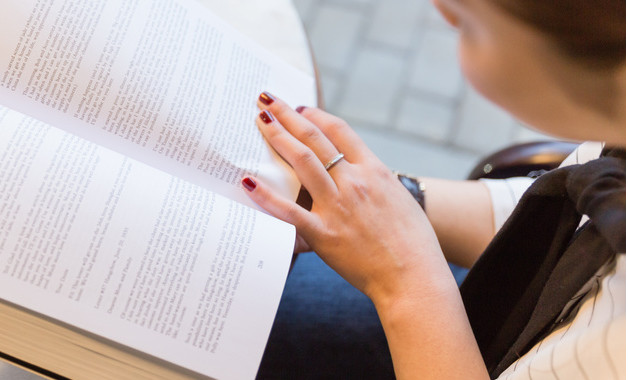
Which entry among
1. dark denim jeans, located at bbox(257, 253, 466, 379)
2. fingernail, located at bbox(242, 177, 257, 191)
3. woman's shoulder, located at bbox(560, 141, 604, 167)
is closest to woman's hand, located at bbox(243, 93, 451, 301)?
fingernail, located at bbox(242, 177, 257, 191)

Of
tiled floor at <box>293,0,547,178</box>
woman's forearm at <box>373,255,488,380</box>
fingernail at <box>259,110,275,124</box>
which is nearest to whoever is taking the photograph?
woman's forearm at <box>373,255,488,380</box>

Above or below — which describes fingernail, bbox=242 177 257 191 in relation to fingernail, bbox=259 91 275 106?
below

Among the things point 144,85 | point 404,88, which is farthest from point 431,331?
point 404,88

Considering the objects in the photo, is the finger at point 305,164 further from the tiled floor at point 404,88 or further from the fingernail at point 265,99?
the tiled floor at point 404,88

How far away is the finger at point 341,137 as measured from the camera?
75 centimetres

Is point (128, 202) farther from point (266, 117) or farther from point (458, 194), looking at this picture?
point (458, 194)

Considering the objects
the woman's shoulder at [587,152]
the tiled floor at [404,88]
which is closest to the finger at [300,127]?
the woman's shoulder at [587,152]

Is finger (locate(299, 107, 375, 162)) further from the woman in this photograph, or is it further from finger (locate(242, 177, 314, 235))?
finger (locate(242, 177, 314, 235))

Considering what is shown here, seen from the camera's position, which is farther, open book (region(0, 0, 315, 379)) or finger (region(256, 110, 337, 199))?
finger (region(256, 110, 337, 199))

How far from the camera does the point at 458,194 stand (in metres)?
0.83

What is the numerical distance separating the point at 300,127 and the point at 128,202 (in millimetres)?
239

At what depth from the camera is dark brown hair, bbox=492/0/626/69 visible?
0.40 metres

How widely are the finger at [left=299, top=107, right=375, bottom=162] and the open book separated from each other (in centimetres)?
9

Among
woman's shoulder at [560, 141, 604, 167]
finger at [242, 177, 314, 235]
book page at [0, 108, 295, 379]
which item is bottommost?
book page at [0, 108, 295, 379]
